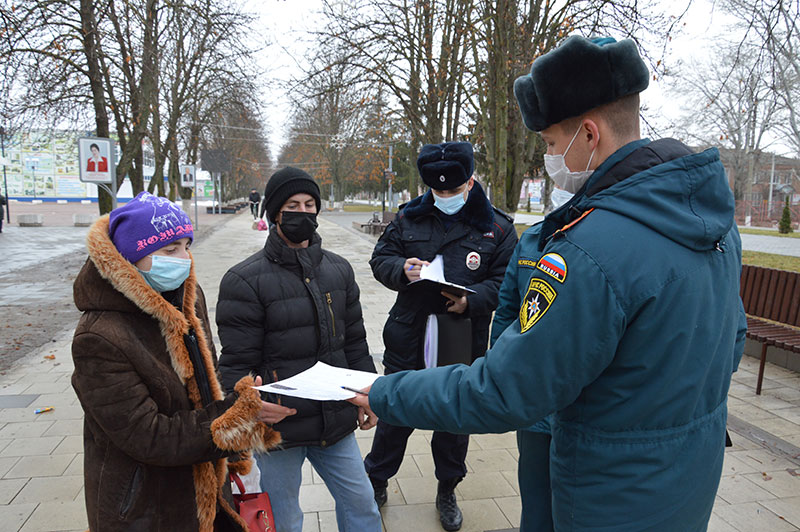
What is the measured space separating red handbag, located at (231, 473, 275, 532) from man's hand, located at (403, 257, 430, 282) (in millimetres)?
1369

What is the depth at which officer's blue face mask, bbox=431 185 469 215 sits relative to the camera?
3.12 m

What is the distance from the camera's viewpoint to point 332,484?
2.40 m

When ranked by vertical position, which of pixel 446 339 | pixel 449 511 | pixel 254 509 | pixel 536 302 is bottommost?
pixel 449 511

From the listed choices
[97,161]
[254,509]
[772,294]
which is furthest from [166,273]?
[97,161]

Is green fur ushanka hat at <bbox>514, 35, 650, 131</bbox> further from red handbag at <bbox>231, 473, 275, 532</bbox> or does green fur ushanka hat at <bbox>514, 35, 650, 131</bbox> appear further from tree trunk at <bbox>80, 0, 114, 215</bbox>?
tree trunk at <bbox>80, 0, 114, 215</bbox>

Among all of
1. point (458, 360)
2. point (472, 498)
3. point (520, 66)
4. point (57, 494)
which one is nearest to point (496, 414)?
point (458, 360)

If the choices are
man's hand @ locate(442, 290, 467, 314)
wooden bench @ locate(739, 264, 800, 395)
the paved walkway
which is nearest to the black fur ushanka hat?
man's hand @ locate(442, 290, 467, 314)

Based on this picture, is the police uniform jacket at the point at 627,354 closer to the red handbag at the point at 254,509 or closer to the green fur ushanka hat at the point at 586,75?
the green fur ushanka hat at the point at 586,75

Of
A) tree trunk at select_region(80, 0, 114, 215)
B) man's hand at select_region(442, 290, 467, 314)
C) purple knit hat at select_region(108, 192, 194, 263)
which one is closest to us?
purple knit hat at select_region(108, 192, 194, 263)

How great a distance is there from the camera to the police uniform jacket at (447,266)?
307 centimetres

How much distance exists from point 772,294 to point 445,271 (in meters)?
4.94

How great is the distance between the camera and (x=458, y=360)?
10.0 feet

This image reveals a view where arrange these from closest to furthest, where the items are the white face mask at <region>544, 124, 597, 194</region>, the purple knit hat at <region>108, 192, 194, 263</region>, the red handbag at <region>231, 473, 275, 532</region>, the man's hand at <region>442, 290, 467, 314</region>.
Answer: the white face mask at <region>544, 124, 597, 194</region>
the purple knit hat at <region>108, 192, 194, 263</region>
the red handbag at <region>231, 473, 275, 532</region>
the man's hand at <region>442, 290, 467, 314</region>

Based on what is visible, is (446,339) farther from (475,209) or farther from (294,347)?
(294,347)
